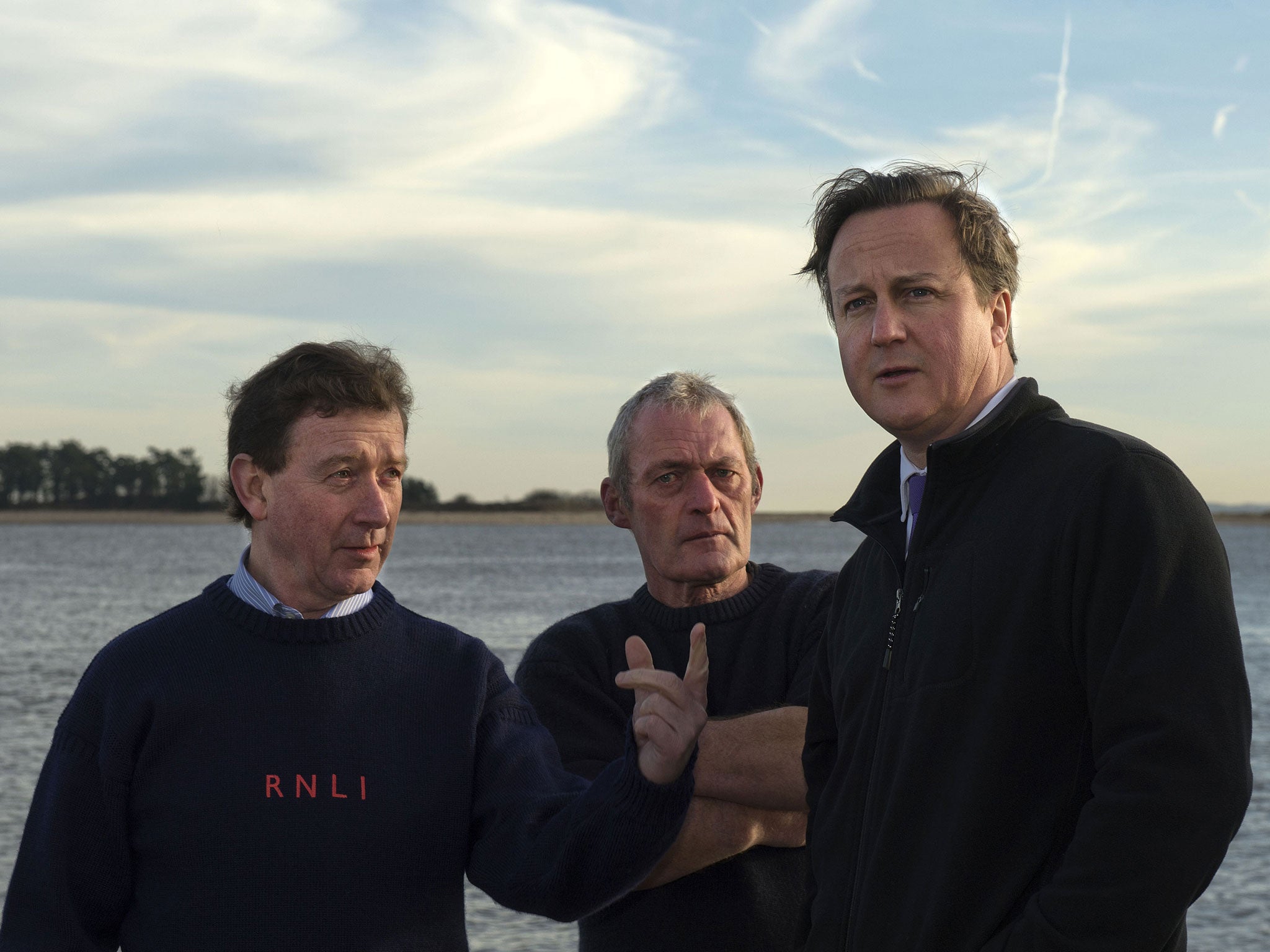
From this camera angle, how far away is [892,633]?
8.50 feet

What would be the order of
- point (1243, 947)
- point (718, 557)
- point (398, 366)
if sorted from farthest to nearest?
1. point (1243, 947)
2. point (718, 557)
3. point (398, 366)

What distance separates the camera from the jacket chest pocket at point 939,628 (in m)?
2.36

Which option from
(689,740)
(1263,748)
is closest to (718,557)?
(689,740)

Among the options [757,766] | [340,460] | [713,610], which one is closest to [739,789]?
[757,766]

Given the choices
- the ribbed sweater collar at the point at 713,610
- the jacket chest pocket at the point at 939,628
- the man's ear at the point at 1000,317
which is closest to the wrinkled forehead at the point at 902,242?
the man's ear at the point at 1000,317

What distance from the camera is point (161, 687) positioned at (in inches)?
110

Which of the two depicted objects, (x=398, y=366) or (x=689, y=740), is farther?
(x=398, y=366)

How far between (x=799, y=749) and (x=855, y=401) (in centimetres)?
94

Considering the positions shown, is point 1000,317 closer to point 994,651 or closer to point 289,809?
point 994,651

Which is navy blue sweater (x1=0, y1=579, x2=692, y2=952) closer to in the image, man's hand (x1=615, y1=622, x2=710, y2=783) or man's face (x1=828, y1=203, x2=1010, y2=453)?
man's hand (x1=615, y1=622, x2=710, y2=783)

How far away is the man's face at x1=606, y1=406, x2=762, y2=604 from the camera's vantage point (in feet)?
11.6

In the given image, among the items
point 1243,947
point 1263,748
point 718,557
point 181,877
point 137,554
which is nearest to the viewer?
point 181,877

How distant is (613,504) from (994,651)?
1.76 meters

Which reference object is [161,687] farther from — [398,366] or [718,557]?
[718,557]
